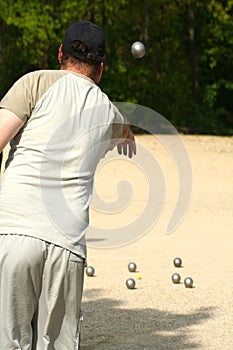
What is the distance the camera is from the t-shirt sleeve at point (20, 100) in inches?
168

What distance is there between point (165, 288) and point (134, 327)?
153cm

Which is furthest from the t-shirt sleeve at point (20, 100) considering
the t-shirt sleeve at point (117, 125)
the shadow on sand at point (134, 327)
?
the shadow on sand at point (134, 327)

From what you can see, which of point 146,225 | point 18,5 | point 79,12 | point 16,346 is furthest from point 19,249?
point 79,12

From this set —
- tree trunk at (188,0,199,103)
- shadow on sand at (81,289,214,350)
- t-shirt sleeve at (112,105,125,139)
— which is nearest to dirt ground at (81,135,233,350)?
shadow on sand at (81,289,214,350)

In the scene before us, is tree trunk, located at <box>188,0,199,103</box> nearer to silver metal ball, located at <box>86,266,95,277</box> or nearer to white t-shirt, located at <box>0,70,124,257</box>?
silver metal ball, located at <box>86,266,95,277</box>

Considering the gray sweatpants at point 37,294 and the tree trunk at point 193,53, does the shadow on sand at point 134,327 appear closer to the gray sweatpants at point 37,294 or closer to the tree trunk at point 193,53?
the gray sweatpants at point 37,294

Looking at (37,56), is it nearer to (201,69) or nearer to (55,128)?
(201,69)

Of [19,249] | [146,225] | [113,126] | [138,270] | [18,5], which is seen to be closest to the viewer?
[19,249]

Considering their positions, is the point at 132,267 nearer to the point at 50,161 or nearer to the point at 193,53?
the point at 50,161

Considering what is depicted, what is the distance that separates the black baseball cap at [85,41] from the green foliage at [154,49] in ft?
84.2

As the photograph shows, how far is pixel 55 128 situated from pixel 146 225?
3.39ft

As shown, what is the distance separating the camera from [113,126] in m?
4.58

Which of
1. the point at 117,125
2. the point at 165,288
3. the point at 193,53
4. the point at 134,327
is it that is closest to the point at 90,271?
the point at 165,288

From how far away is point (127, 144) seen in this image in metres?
4.71
